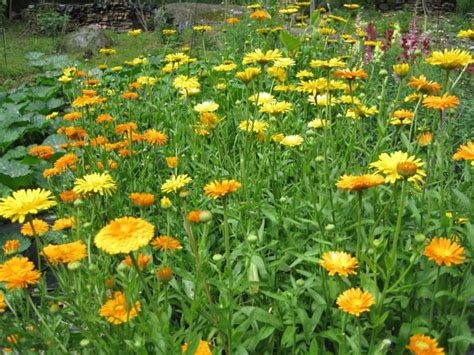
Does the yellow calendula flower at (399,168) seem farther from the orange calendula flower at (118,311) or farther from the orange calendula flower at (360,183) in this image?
the orange calendula flower at (118,311)

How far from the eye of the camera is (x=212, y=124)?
2324 millimetres

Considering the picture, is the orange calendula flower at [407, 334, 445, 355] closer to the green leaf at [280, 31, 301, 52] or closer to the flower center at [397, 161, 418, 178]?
the flower center at [397, 161, 418, 178]

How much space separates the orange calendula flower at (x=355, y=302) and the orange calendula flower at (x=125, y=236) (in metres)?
0.46

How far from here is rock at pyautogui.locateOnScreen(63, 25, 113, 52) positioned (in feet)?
29.0

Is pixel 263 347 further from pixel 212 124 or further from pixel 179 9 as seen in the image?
pixel 179 9

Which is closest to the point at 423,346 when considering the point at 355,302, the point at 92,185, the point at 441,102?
the point at 355,302

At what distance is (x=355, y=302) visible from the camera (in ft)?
4.19

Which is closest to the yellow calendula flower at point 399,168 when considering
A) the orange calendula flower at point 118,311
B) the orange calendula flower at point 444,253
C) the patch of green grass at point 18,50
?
the orange calendula flower at point 444,253

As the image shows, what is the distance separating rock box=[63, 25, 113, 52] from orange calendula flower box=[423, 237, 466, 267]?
8.08m

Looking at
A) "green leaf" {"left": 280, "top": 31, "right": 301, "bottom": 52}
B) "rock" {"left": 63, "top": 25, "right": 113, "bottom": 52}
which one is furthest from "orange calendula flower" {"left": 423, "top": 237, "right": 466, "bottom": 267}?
"rock" {"left": 63, "top": 25, "right": 113, "bottom": 52}

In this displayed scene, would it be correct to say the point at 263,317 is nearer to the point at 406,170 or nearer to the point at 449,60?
the point at 406,170

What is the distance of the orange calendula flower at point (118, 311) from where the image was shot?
1.34 metres

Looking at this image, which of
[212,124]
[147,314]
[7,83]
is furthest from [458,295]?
[7,83]

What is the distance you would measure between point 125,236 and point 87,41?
27.4 ft
